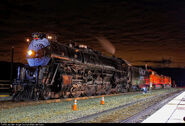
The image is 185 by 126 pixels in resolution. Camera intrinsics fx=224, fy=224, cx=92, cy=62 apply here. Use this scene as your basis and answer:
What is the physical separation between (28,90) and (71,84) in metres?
3.65

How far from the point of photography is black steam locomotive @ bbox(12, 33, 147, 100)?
15789 millimetres

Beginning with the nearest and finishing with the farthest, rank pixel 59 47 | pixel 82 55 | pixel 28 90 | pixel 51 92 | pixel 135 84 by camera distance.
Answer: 1. pixel 28 90
2. pixel 51 92
3. pixel 59 47
4. pixel 82 55
5. pixel 135 84

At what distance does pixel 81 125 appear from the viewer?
8023 millimetres

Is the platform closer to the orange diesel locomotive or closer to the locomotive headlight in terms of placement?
the locomotive headlight

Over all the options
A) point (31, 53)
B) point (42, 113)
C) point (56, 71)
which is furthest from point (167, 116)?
point (31, 53)

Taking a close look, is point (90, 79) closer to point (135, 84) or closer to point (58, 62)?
point (58, 62)

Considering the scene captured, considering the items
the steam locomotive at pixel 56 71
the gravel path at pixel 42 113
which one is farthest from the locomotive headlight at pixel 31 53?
the gravel path at pixel 42 113

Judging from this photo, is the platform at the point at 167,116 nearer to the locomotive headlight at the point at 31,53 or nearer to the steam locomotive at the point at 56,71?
the steam locomotive at the point at 56,71

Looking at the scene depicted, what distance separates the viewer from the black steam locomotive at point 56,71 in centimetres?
1579

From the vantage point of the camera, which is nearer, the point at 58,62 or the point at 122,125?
the point at 122,125

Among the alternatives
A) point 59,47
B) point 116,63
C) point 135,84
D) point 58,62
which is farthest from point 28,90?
point 135,84

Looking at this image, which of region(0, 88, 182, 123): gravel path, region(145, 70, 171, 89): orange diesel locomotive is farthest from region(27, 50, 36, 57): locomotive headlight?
region(145, 70, 171, 89): orange diesel locomotive

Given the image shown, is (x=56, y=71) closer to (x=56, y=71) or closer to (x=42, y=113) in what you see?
(x=56, y=71)

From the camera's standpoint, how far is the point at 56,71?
16.7m
